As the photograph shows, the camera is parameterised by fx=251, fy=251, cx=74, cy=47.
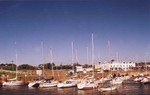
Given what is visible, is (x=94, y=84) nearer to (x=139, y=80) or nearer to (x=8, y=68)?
(x=139, y=80)

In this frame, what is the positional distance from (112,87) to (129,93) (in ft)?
12.2

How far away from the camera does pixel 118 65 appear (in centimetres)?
10200

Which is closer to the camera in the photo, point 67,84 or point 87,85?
point 87,85

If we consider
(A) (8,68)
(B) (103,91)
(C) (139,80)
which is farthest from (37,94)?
(A) (8,68)

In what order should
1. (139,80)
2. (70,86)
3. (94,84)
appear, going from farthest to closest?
(139,80) < (70,86) < (94,84)

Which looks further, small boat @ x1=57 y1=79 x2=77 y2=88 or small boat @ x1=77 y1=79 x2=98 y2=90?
small boat @ x1=57 y1=79 x2=77 y2=88

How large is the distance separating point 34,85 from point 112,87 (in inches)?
742

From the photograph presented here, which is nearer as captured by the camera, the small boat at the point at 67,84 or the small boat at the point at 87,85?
the small boat at the point at 87,85

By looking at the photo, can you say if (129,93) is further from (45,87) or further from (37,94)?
(45,87)

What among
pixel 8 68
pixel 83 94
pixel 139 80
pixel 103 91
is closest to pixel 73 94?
pixel 83 94

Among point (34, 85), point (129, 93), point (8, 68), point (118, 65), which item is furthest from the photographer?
point (118, 65)

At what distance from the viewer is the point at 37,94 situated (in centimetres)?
3694

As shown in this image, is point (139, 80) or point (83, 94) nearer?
point (83, 94)

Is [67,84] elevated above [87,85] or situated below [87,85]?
below
